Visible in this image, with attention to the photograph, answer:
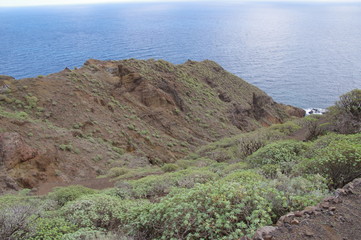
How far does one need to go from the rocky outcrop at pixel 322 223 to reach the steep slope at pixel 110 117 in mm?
14261

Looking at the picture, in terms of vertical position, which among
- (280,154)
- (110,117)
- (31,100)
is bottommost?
(110,117)

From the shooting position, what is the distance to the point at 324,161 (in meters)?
9.03

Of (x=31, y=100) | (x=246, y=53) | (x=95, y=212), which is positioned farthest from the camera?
(x=246, y=53)

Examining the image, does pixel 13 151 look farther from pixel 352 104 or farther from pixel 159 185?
pixel 352 104

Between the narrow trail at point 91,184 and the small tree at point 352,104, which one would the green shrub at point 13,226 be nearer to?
the narrow trail at point 91,184

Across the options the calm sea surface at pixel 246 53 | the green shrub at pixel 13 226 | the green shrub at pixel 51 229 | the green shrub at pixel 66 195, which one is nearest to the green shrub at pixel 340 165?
the green shrub at pixel 51 229

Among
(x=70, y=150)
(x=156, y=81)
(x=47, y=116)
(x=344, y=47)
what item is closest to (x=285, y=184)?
(x=70, y=150)

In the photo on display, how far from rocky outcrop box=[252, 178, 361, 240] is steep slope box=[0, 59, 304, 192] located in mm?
14261

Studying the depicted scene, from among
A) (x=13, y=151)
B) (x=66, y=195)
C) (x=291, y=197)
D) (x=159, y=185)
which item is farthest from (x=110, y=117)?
(x=291, y=197)

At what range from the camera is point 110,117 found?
88.8ft

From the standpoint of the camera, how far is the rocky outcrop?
17.9 feet

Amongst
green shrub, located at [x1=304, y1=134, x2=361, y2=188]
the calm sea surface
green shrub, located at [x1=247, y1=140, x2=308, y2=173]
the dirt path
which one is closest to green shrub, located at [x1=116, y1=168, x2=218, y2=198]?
green shrub, located at [x1=247, y1=140, x2=308, y2=173]

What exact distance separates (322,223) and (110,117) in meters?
23.3

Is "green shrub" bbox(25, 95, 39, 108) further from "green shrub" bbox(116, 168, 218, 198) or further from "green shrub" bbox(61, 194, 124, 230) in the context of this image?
"green shrub" bbox(61, 194, 124, 230)
